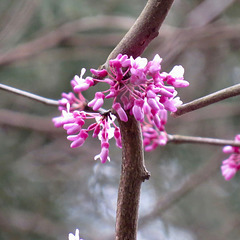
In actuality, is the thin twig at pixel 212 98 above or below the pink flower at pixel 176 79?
below

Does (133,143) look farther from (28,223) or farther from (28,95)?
(28,223)

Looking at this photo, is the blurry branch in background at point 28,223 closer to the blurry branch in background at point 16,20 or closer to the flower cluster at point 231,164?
the blurry branch in background at point 16,20

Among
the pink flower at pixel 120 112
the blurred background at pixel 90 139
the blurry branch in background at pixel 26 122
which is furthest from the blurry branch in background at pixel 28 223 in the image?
the pink flower at pixel 120 112

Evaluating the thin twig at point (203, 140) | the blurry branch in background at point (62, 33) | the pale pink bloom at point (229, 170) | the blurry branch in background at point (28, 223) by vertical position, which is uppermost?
the blurry branch in background at point (62, 33)

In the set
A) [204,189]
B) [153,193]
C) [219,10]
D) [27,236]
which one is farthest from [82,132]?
[204,189]

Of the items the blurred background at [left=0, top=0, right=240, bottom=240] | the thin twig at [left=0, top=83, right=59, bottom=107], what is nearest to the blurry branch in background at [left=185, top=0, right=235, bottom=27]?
the blurred background at [left=0, top=0, right=240, bottom=240]

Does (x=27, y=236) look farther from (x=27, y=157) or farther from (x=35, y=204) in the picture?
(x=27, y=157)

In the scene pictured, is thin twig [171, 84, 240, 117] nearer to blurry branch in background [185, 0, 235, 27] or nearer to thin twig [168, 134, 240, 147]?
thin twig [168, 134, 240, 147]

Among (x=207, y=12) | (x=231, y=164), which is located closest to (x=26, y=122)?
(x=207, y=12)
